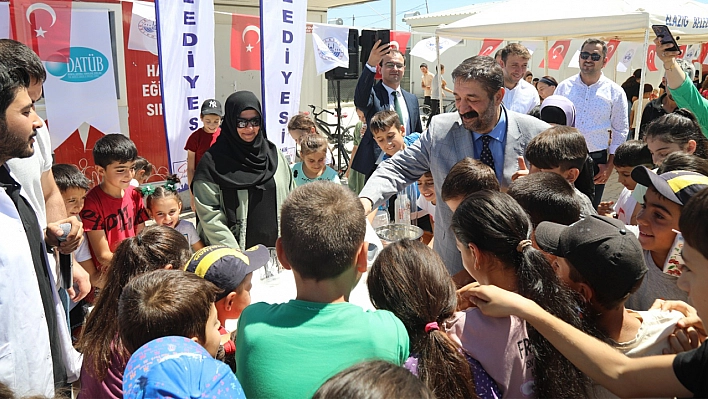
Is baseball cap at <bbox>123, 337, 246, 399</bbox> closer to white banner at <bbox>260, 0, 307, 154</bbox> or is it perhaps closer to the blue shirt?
the blue shirt

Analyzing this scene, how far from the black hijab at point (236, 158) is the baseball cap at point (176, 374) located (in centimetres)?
200

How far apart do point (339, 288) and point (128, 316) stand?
59 cm

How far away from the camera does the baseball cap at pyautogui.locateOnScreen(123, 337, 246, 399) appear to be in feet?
3.50

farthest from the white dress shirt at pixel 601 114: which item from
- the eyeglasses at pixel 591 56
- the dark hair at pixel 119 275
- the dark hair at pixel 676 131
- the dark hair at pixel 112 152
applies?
the dark hair at pixel 119 275

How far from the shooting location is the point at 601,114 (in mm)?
5195

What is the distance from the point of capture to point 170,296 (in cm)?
143

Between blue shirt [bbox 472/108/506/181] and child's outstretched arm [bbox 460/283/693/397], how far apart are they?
1367 mm

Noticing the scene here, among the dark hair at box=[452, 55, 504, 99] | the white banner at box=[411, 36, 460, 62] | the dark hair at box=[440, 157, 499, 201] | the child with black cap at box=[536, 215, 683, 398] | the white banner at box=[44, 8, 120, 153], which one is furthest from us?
the white banner at box=[411, 36, 460, 62]

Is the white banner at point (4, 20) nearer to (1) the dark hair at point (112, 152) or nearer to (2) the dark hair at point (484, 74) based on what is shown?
(1) the dark hair at point (112, 152)

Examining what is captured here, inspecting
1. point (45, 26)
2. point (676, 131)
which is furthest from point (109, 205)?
point (676, 131)

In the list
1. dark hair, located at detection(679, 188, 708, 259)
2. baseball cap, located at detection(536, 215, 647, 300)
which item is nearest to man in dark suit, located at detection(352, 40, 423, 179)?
baseball cap, located at detection(536, 215, 647, 300)

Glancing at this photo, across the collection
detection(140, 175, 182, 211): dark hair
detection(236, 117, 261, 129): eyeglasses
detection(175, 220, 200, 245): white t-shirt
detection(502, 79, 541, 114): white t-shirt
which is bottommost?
detection(175, 220, 200, 245): white t-shirt

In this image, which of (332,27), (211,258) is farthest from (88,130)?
(211,258)

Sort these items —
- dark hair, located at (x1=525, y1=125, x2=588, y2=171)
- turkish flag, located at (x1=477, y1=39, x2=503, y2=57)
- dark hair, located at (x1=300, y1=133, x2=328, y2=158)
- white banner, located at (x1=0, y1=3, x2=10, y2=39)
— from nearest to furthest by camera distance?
dark hair, located at (x1=525, y1=125, x2=588, y2=171)
dark hair, located at (x1=300, y1=133, x2=328, y2=158)
white banner, located at (x1=0, y1=3, x2=10, y2=39)
turkish flag, located at (x1=477, y1=39, x2=503, y2=57)
